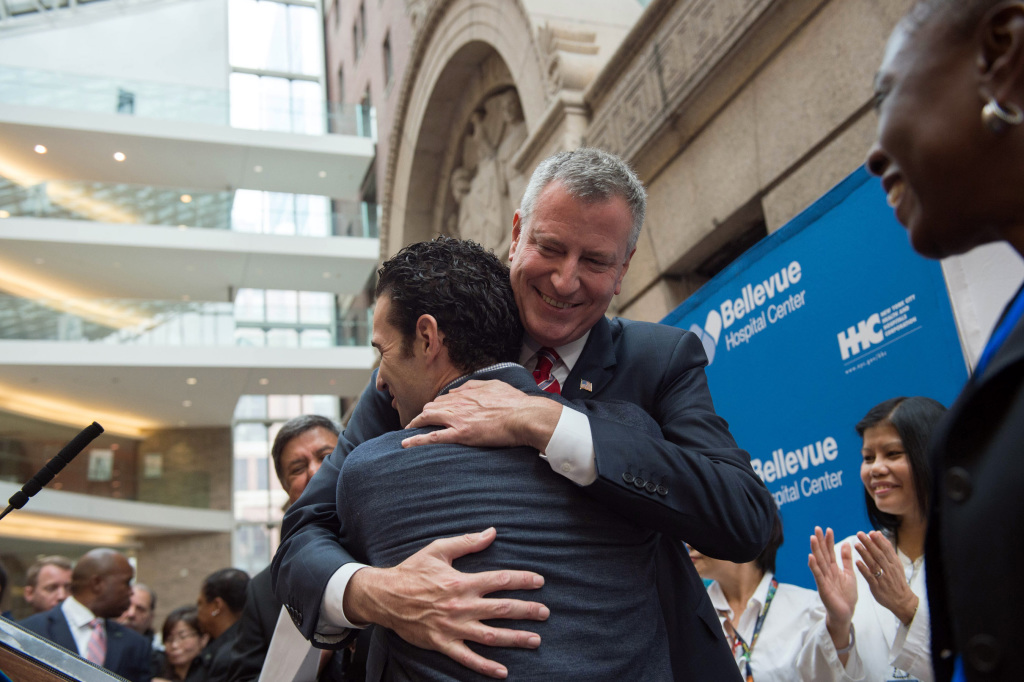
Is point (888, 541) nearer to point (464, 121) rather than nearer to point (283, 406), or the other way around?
point (464, 121)

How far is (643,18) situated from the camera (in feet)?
18.7

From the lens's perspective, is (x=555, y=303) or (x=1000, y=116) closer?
(x=1000, y=116)

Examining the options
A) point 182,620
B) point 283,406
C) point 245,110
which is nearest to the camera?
point 182,620

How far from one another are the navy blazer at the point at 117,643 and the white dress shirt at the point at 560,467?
191 inches

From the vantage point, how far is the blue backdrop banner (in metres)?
3.03

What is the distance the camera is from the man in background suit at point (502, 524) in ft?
4.75

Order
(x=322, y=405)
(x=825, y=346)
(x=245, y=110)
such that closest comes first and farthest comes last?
(x=825, y=346) → (x=245, y=110) → (x=322, y=405)

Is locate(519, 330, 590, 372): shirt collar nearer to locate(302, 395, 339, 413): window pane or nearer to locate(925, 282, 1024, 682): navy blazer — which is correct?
locate(925, 282, 1024, 682): navy blazer

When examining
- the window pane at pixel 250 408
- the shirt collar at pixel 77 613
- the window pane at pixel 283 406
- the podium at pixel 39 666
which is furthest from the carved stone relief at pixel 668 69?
the window pane at pixel 250 408

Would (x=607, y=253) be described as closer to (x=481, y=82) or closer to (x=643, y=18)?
(x=643, y=18)

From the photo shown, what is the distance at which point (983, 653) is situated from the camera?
837 mm

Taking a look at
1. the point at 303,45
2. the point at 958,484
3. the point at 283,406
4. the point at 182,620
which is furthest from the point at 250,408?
the point at 958,484

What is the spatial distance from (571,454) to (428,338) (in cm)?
41

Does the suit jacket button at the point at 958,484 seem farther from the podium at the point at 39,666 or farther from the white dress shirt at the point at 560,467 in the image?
the podium at the point at 39,666
